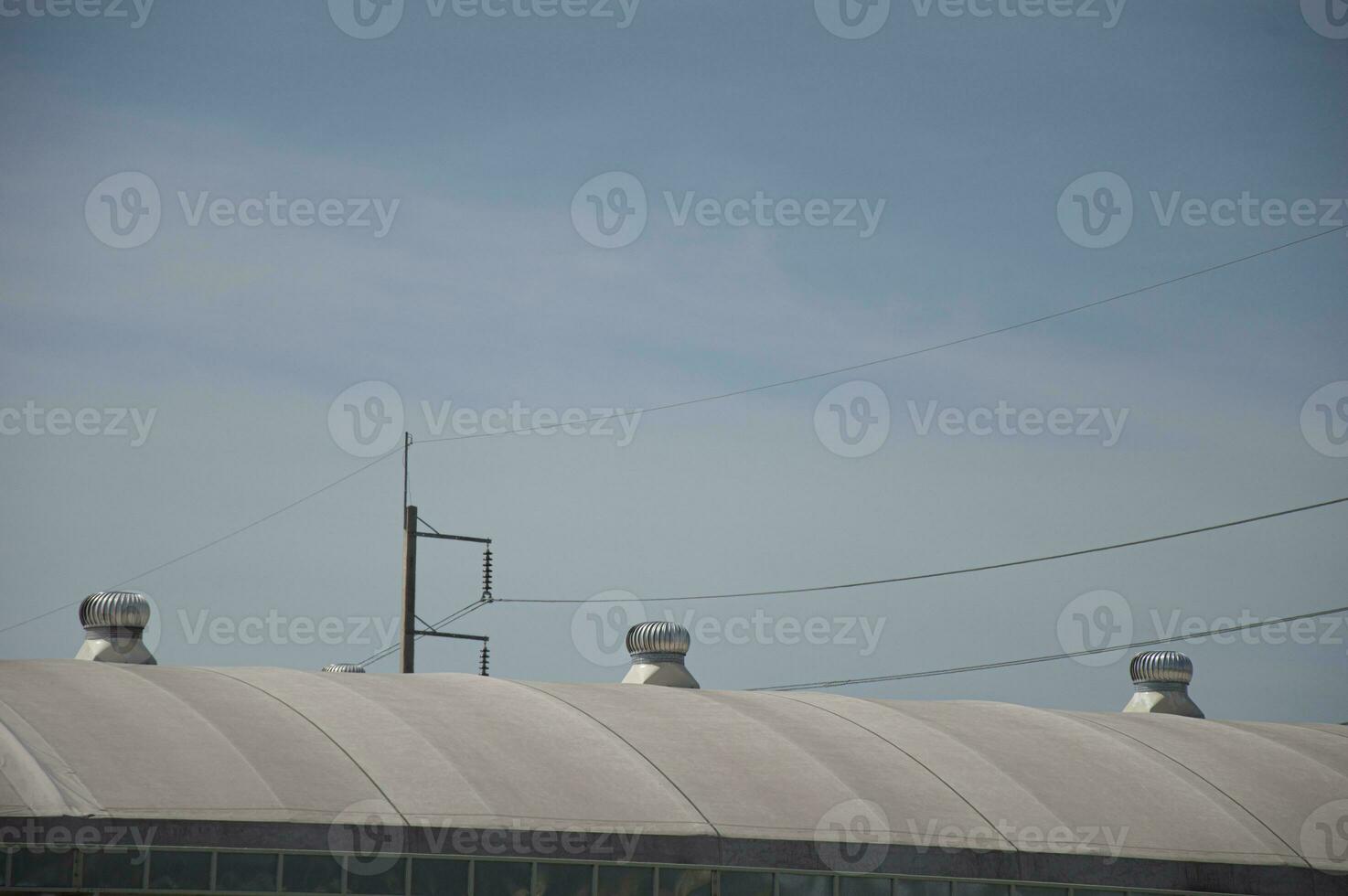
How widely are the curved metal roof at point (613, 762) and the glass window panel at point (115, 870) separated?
25.2 inches

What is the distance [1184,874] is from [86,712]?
20.4m

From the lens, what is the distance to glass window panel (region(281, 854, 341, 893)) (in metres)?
25.7

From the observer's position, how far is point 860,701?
121ft

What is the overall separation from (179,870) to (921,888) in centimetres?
1277

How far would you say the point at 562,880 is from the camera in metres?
27.1

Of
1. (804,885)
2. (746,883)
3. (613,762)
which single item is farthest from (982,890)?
(613,762)

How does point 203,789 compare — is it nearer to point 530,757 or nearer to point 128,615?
point 530,757

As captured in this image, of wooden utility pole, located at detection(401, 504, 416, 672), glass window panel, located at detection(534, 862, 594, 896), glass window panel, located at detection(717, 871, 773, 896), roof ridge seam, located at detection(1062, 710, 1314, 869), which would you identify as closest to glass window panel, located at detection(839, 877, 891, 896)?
glass window panel, located at detection(717, 871, 773, 896)

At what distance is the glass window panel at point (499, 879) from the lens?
2661 cm

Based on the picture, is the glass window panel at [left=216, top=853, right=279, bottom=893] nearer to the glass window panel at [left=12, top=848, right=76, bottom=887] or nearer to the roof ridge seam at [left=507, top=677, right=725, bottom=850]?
the glass window panel at [left=12, top=848, right=76, bottom=887]

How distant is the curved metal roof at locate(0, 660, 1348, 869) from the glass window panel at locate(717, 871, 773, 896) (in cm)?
68

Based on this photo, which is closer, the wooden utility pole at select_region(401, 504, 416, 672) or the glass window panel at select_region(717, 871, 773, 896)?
the glass window panel at select_region(717, 871, 773, 896)

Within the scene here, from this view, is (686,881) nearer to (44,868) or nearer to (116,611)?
(44,868)

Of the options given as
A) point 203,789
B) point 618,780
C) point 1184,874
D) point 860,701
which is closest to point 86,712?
point 203,789
